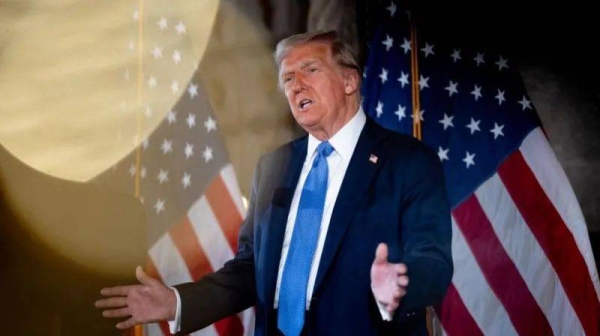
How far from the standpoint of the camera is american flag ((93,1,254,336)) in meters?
2.37

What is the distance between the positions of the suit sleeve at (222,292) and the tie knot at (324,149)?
28cm

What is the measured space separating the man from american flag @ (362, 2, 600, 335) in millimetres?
450

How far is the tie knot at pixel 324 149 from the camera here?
77.4 inches

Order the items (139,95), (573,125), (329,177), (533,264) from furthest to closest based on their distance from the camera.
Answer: (139,95) < (573,125) < (533,264) < (329,177)

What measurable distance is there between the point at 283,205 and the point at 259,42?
2.71 ft

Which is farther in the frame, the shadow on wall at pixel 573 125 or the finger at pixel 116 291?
the shadow on wall at pixel 573 125

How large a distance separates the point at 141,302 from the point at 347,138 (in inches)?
27.4

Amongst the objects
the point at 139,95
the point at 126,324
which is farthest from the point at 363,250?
the point at 139,95

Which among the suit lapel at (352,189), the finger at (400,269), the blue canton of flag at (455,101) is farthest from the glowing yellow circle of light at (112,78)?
the finger at (400,269)

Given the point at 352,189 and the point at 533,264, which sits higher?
the point at 352,189

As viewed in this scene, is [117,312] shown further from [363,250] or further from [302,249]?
[363,250]

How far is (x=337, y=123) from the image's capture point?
1.98 metres

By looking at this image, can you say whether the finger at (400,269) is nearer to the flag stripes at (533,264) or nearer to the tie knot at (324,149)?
the tie knot at (324,149)

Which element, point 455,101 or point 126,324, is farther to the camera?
point 455,101
